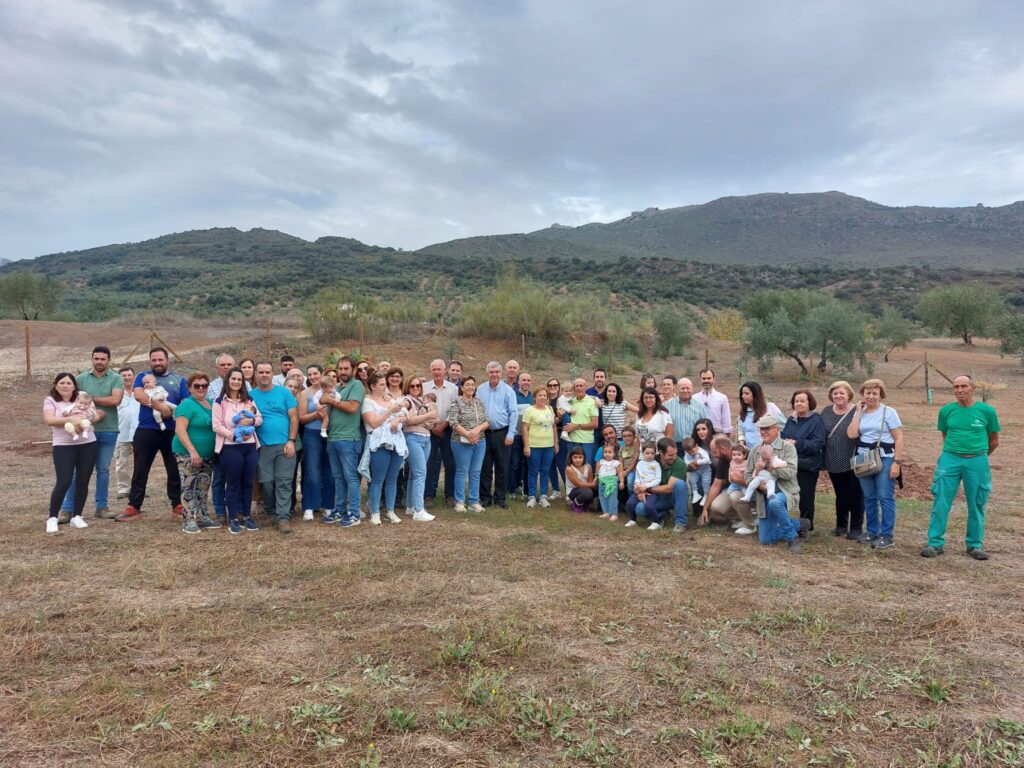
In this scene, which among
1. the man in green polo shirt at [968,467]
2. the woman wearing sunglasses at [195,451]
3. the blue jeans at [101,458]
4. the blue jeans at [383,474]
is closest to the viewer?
the man in green polo shirt at [968,467]

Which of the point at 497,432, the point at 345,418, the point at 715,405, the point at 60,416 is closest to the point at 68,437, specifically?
the point at 60,416

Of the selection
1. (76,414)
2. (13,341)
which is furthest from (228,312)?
(76,414)

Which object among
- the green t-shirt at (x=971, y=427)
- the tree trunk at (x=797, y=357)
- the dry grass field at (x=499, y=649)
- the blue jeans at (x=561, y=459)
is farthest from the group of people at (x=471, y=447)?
the tree trunk at (x=797, y=357)

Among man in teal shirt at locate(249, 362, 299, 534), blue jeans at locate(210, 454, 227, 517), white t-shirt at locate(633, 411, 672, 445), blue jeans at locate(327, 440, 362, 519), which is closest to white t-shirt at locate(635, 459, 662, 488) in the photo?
white t-shirt at locate(633, 411, 672, 445)

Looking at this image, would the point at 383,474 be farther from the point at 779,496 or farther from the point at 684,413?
the point at 779,496

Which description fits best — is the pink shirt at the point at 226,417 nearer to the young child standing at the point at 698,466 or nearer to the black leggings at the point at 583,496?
the black leggings at the point at 583,496

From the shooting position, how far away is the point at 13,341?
23266 millimetres

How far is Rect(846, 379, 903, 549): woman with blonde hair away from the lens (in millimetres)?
6066

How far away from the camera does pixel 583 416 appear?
25.9 feet

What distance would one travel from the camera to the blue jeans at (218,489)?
260 inches

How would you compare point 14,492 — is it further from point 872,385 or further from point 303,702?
point 872,385

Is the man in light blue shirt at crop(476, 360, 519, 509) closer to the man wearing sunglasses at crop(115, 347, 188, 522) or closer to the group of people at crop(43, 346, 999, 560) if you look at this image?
the group of people at crop(43, 346, 999, 560)

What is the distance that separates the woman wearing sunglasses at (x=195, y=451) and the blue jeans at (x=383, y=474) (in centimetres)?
149

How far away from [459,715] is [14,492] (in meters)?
7.68
